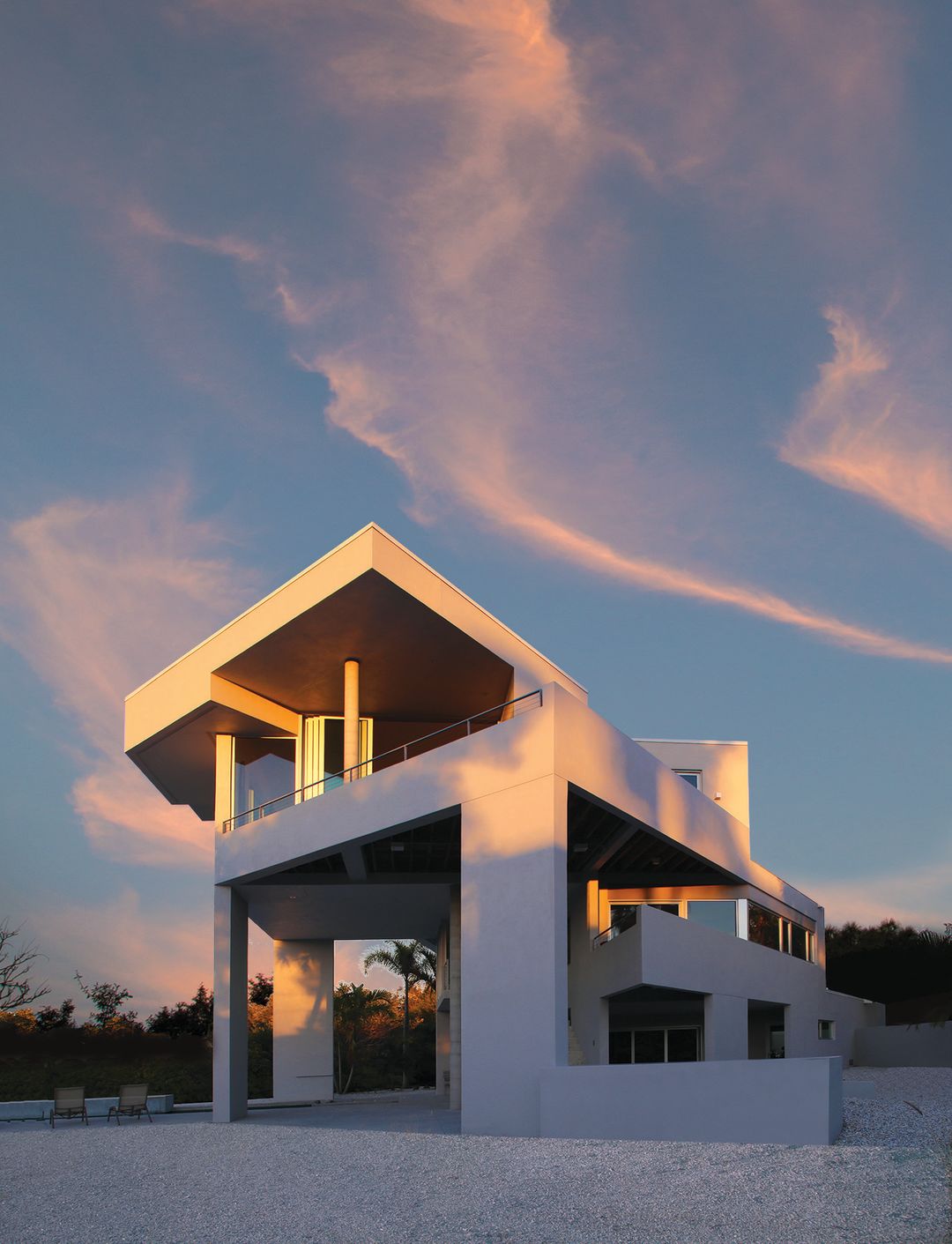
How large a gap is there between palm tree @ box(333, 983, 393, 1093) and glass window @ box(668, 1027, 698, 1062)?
17216 mm

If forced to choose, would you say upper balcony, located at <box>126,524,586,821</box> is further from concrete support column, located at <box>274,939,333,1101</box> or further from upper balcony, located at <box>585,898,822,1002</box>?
concrete support column, located at <box>274,939,333,1101</box>

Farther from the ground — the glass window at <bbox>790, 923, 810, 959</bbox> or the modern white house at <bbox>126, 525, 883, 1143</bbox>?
the modern white house at <bbox>126, 525, 883, 1143</bbox>

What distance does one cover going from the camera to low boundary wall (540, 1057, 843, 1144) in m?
10.6

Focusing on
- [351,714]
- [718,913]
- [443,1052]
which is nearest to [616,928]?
[718,913]

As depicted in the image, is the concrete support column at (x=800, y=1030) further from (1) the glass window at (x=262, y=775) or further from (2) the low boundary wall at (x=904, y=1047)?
(1) the glass window at (x=262, y=775)

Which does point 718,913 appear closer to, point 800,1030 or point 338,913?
point 800,1030

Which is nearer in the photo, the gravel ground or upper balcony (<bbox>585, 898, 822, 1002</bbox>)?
the gravel ground

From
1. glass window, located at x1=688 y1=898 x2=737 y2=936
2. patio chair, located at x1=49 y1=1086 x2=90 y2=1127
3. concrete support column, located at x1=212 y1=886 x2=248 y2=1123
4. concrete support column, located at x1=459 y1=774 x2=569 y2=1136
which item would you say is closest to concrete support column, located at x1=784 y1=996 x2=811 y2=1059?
glass window, located at x1=688 y1=898 x2=737 y2=936

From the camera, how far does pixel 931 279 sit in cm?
2164

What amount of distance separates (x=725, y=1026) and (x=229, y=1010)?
30.6 feet

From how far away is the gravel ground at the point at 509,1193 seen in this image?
27.1 feet

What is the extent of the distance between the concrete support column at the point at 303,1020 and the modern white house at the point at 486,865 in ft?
0.20

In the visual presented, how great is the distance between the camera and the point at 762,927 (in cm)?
2495

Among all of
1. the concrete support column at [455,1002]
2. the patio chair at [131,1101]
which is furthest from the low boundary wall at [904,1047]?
the patio chair at [131,1101]
